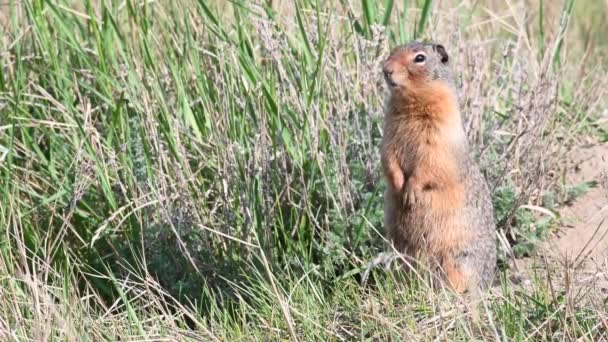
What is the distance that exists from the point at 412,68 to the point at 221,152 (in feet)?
2.84

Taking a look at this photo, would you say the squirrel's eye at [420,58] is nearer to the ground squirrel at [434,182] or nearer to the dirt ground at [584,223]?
the ground squirrel at [434,182]

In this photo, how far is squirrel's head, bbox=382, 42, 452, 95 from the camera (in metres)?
4.47

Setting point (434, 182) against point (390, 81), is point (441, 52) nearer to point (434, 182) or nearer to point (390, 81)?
point (390, 81)

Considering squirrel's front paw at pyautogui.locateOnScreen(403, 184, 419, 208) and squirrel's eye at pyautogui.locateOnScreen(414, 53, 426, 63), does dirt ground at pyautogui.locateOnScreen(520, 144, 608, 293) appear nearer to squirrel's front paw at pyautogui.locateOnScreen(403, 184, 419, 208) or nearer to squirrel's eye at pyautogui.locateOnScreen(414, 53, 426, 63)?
squirrel's front paw at pyautogui.locateOnScreen(403, 184, 419, 208)

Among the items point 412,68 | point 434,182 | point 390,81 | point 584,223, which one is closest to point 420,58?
point 412,68

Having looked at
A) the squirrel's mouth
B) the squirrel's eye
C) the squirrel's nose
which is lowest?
the squirrel's mouth

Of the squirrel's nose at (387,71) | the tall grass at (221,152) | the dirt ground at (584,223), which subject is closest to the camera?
the squirrel's nose at (387,71)

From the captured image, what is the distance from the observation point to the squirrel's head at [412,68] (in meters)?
4.47

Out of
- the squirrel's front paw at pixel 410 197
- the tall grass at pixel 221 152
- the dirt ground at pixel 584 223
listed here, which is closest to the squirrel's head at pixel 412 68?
the tall grass at pixel 221 152

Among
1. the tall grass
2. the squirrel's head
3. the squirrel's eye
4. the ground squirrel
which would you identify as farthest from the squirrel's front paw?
the squirrel's eye

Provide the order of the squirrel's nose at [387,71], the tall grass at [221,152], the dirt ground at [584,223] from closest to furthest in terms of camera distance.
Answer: the squirrel's nose at [387,71] < the tall grass at [221,152] < the dirt ground at [584,223]

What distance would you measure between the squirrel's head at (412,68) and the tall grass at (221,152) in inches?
7.9

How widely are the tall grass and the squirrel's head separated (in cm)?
20

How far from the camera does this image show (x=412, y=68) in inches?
177
